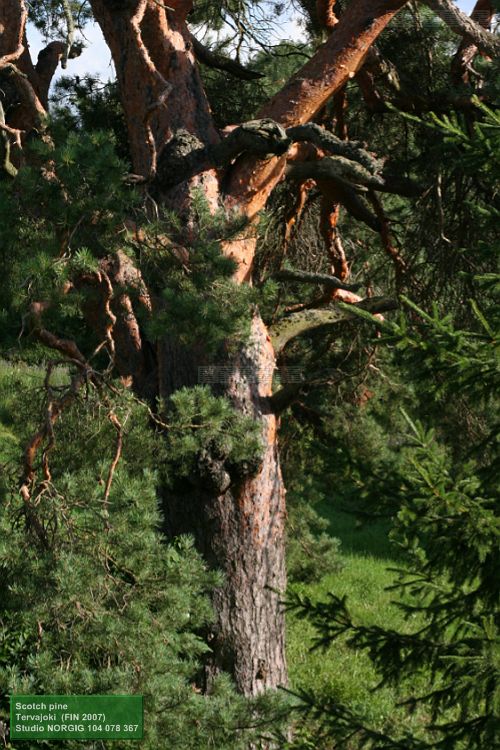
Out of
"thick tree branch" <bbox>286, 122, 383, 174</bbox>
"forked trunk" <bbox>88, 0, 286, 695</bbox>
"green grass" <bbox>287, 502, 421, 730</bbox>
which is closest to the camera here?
"thick tree branch" <bbox>286, 122, 383, 174</bbox>

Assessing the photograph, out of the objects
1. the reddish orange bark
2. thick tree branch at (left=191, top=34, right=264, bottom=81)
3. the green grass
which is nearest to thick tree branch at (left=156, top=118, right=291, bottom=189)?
thick tree branch at (left=191, top=34, right=264, bottom=81)

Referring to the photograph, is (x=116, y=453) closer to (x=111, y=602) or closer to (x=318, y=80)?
(x=111, y=602)

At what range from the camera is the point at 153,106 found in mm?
6055

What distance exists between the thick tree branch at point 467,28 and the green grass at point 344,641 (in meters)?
3.44

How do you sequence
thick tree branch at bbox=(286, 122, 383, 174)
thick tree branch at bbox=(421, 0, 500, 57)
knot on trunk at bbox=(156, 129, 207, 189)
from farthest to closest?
thick tree branch at bbox=(421, 0, 500, 57)
knot on trunk at bbox=(156, 129, 207, 189)
thick tree branch at bbox=(286, 122, 383, 174)

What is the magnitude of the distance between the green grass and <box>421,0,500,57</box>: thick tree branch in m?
3.44

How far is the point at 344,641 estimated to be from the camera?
33.6 feet

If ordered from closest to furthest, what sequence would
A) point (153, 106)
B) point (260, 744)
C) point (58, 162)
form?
point (58, 162) → point (153, 106) → point (260, 744)

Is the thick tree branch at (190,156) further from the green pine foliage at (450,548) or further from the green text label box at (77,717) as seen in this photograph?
the green text label box at (77,717)

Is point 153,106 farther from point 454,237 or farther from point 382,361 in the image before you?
point 382,361

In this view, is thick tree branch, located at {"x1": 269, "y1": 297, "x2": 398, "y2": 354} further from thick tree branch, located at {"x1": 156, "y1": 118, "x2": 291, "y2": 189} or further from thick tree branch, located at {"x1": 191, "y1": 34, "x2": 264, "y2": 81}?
thick tree branch, located at {"x1": 191, "y1": 34, "x2": 264, "y2": 81}

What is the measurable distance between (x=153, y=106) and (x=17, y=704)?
11.2 ft

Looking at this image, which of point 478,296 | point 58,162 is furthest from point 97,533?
point 478,296

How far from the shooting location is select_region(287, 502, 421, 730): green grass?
28.3ft
